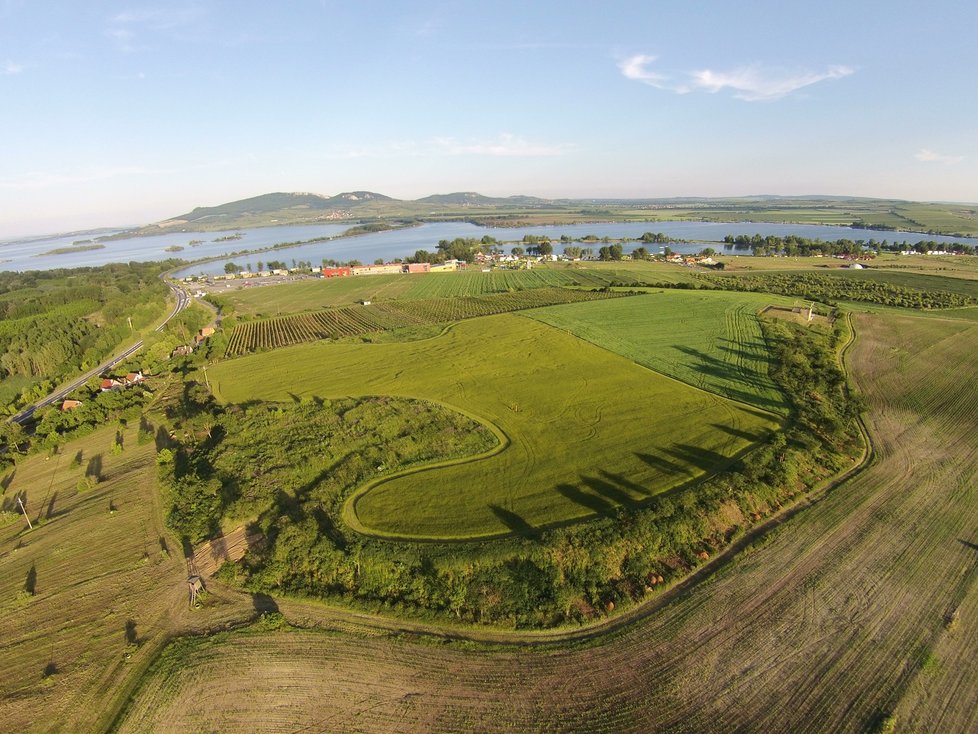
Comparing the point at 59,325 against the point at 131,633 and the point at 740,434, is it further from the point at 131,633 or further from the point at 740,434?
the point at 740,434

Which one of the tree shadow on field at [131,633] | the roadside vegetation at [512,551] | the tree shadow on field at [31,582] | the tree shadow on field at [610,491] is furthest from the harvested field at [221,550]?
the tree shadow on field at [610,491]

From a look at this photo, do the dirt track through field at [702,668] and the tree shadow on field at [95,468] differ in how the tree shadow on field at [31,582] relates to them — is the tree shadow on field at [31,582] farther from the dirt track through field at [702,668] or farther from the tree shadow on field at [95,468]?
the dirt track through field at [702,668]

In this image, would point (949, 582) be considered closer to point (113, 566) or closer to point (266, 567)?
point (266, 567)

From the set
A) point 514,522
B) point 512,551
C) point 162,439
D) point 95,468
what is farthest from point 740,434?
point 95,468

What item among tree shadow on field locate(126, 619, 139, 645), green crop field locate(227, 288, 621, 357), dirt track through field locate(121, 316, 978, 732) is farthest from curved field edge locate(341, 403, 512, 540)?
green crop field locate(227, 288, 621, 357)

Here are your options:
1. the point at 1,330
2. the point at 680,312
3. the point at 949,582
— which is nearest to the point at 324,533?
the point at 949,582

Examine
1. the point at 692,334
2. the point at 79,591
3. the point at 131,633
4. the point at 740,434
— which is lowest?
the point at 131,633
